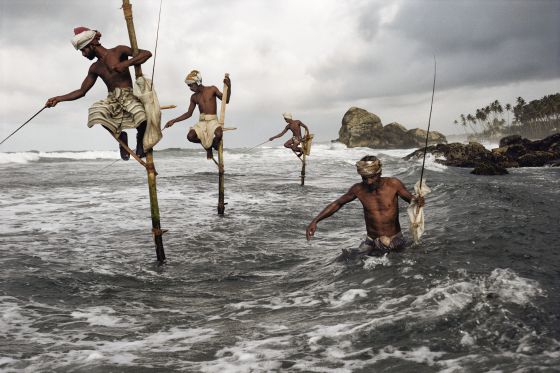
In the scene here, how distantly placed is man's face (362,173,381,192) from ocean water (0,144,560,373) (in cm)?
100

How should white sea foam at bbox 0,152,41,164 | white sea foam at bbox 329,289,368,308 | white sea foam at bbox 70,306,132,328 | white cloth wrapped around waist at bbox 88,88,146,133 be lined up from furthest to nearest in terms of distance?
white sea foam at bbox 0,152,41,164 < white cloth wrapped around waist at bbox 88,88,146,133 < white sea foam at bbox 329,289,368,308 < white sea foam at bbox 70,306,132,328

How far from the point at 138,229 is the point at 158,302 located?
17.4ft

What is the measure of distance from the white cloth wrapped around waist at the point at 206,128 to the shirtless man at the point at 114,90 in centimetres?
416

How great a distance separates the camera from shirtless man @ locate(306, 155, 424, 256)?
638 cm

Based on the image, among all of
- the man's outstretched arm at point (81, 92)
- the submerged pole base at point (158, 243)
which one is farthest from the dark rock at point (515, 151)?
the man's outstretched arm at point (81, 92)

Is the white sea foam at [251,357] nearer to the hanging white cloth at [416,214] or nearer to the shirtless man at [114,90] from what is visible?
the hanging white cloth at [416,214]

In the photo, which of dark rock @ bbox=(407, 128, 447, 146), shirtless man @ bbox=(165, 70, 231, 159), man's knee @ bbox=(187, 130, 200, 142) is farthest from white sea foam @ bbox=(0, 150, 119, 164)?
dark rock @ bbox=(407, 128, 447, 146)

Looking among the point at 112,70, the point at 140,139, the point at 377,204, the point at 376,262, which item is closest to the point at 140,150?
the point at 140,139

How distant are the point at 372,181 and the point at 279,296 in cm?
195

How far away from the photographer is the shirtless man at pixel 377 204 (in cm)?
638

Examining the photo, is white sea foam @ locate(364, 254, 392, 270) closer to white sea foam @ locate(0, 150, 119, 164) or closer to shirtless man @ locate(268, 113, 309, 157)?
shirtless man @ locate(268, 113, 309, 157)

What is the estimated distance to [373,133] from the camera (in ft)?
275

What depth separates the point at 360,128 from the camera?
276 ft

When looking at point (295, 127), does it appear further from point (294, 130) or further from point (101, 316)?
point (101, 316)
